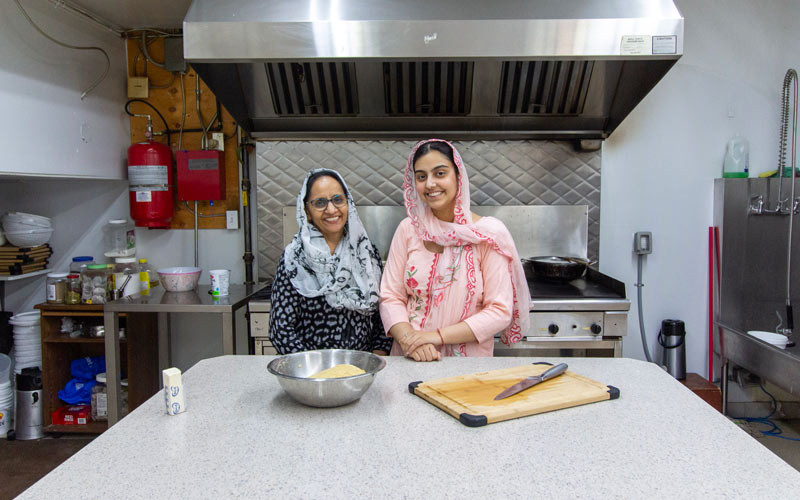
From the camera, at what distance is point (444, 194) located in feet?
6.27

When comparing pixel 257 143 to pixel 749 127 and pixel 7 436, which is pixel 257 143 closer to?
pixel 7 436

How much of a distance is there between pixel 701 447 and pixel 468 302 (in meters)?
0.97

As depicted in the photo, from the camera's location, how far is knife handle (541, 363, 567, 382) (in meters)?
1.34

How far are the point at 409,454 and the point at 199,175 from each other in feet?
8.59

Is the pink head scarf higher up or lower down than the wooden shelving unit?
higher up

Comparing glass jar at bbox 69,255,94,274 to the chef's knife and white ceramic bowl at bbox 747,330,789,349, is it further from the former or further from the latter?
white ceramic bowl at bbox 747,330,789,349

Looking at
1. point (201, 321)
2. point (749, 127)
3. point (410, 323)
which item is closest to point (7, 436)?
point (201, 321)

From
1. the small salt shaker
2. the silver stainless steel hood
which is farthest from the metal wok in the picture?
the small salt shaker

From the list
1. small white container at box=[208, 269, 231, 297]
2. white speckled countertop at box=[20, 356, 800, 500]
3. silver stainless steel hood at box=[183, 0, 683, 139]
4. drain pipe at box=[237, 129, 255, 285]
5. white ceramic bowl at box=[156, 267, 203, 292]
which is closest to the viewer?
white speckled countertop at box=[20, 356, 800, 500]

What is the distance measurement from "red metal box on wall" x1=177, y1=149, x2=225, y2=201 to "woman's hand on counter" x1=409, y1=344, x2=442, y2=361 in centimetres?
207

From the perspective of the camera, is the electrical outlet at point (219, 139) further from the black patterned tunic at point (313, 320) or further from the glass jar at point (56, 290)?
the black patterned tunic at point (313, 320)

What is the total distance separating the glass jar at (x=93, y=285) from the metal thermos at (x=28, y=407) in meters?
0.53

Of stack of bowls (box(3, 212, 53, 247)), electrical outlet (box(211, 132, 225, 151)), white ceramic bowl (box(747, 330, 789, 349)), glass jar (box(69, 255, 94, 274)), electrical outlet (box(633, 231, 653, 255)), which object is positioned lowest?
white ceramic bowl (box(747, 330, 789, 349))

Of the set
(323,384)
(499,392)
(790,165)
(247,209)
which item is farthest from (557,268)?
(323,384)
